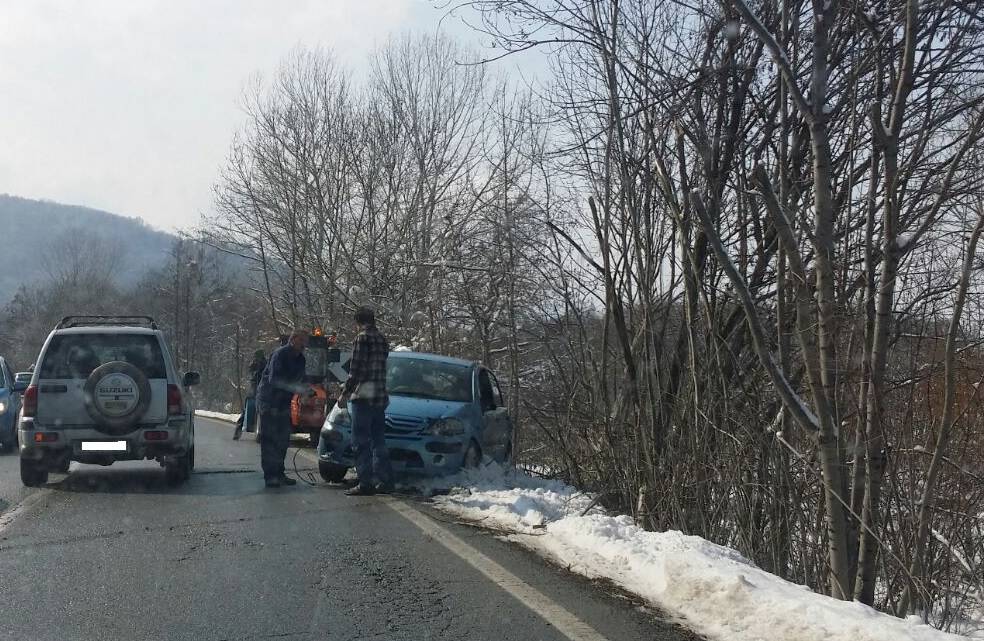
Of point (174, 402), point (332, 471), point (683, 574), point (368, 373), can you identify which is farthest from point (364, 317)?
point (683, 574)

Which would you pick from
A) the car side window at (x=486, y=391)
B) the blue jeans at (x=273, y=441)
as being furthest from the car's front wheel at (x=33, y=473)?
the car side window at (x=486, y=391)

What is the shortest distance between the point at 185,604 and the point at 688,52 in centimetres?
636

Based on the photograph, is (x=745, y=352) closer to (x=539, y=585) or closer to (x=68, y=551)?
(x=539, y=585)

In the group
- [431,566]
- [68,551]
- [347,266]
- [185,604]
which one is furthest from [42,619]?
[347,266]

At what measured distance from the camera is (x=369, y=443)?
10.7m

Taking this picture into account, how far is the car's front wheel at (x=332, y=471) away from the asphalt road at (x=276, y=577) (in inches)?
60.0

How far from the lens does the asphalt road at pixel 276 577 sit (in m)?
5.33

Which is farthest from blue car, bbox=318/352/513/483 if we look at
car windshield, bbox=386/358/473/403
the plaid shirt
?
the plaid shirt

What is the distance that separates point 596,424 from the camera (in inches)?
394

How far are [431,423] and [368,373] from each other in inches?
42.5

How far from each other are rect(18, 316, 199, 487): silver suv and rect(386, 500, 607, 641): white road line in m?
3.63

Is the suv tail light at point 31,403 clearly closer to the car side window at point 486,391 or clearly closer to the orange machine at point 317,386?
the car side window at point 486,391

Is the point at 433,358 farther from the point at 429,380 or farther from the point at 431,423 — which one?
the point at 431,423

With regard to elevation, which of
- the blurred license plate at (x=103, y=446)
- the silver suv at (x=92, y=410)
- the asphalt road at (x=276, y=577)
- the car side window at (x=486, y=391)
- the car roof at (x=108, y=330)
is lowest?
the asphalt road at (x=276, y=577)
